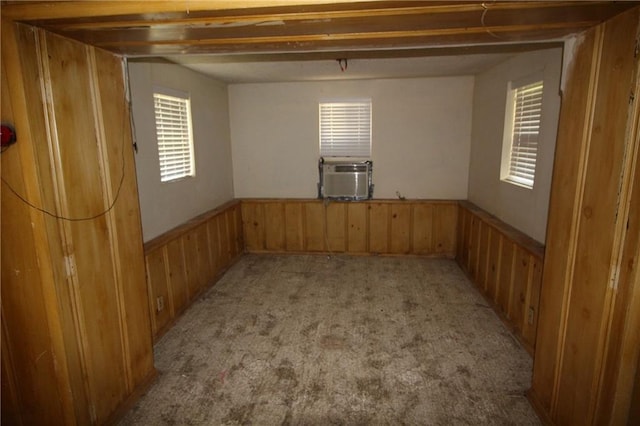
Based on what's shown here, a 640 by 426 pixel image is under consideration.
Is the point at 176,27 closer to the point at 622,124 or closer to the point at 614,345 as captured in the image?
the point at 622,124

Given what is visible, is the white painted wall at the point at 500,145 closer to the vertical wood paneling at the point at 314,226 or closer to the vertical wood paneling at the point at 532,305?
the vertical wood paneling at the point at 532,305

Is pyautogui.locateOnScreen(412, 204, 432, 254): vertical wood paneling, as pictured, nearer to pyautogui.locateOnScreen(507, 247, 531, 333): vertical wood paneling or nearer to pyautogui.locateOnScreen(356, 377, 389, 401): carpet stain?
pyautogui.locateOnScreen(507, 247, 531, 333): vertical wood paneling

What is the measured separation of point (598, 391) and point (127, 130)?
2.71 meters

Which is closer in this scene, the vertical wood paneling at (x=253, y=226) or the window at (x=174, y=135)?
the window at (x=174, y=135)

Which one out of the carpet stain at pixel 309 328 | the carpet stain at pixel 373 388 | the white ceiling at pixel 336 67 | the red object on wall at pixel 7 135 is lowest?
the carpet stain at pixel 309 328

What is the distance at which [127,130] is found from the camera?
2.04 meters

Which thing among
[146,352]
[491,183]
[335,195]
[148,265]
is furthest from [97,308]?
[491,183]

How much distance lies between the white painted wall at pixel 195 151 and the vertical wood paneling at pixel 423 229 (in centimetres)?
265

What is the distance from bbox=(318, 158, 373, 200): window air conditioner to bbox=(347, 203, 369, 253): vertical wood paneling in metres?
0.14

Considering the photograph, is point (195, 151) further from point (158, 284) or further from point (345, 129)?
point (345, 129)

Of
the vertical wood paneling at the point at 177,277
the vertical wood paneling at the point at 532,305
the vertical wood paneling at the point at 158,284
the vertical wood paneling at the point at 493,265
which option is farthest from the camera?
the vertical wood paneling at the point at 493,265

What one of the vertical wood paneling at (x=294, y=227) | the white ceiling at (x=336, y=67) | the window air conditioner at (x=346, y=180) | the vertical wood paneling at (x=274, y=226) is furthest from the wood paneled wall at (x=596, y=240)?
the vertical wood paneling at (x=274, y=226)

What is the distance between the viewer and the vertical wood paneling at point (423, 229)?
4699mm

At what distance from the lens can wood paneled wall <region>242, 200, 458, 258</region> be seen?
185 inches
